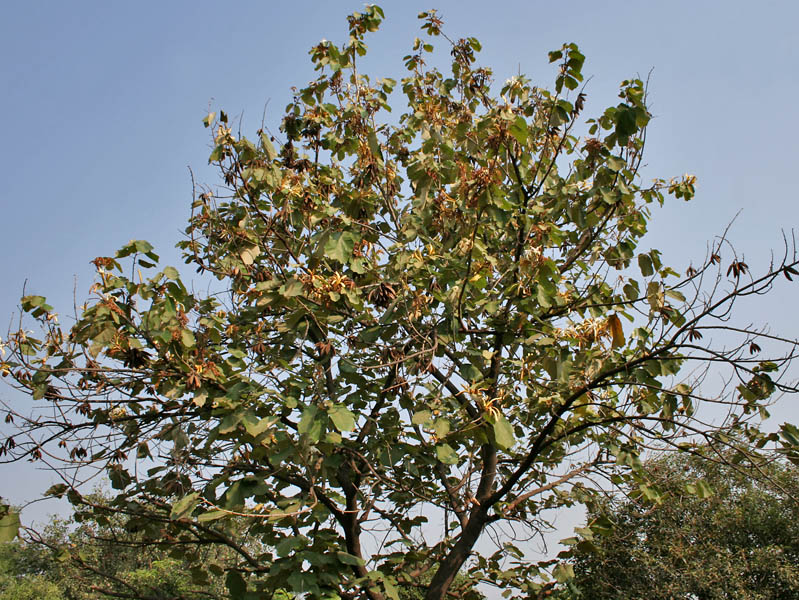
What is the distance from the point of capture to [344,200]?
5023 millimetres

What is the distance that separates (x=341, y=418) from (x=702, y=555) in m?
9.21

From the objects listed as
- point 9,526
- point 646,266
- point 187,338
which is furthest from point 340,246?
point 9,526

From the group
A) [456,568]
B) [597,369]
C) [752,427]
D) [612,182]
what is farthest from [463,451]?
[612,182]

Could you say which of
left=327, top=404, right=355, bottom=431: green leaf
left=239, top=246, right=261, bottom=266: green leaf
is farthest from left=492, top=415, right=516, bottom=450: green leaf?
left=239, top=246, right=261, bottom=266: green leaf

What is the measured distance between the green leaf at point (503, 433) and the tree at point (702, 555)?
6.47m

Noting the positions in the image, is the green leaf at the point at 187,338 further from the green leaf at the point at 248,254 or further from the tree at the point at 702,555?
the tree at the point at 702,555

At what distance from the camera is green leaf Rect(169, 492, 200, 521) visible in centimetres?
344

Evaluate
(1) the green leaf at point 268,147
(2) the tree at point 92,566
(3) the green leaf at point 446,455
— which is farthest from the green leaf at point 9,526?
(1) the green leaf at point 268,147

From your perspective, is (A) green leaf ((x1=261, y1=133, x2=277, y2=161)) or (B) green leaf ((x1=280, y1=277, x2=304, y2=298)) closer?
(B) green leaf ((x1=280, y1=277, x2=304, y2=298))

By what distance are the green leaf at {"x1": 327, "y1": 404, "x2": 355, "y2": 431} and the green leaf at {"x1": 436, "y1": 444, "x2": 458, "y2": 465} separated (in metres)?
0.76

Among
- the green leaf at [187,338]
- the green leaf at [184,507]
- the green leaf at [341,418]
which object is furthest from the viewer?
the green leaf at [187,338]

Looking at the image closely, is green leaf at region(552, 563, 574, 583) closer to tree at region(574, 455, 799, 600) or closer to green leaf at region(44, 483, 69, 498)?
green leaf at region(44, 483, 69, 498)

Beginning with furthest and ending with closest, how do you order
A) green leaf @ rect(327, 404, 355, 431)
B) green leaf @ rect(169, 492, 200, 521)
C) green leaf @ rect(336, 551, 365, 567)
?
1. green leaf @ rect(336, 551, 365, 567)
2. green leaf @ rect(169, 492, 200, 521)
3. green leaf @ rect(327, 404, 355, 431)

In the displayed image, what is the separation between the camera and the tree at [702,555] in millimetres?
9508
